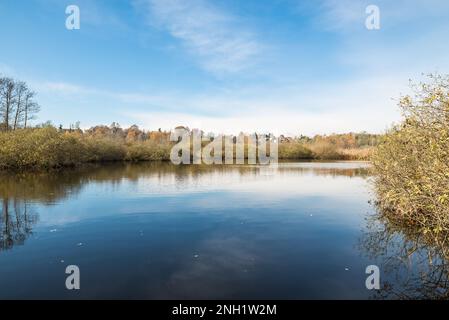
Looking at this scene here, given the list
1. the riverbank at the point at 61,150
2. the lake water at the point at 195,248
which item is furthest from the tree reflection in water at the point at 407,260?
the riverbank at the point at 61,150

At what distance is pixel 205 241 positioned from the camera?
8.62 metres

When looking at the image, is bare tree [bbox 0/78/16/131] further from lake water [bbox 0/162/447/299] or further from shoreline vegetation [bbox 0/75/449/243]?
lake water [bbox 0/162/447/299]

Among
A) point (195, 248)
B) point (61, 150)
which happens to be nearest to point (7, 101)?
point (61, 150)

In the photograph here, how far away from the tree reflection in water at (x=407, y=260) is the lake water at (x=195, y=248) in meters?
0.05

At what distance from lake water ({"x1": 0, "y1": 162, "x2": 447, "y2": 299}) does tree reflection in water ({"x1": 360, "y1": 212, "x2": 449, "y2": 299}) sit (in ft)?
0.18

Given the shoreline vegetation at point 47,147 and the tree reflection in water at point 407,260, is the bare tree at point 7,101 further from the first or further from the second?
the tree reflection in water at point 407,260

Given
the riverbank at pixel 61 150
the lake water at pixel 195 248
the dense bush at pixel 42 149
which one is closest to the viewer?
the lake water at pixel 195 248

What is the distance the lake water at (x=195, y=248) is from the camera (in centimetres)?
577

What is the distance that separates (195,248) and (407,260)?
5.40 metres

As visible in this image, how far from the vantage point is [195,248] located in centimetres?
802

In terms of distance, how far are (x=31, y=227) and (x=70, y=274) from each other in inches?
185
